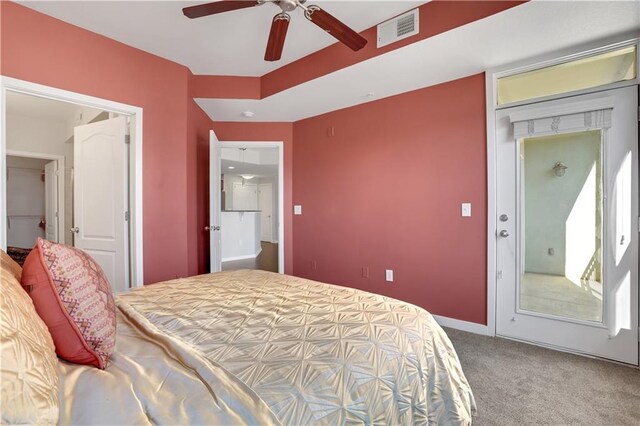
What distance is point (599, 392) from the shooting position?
1.74 m

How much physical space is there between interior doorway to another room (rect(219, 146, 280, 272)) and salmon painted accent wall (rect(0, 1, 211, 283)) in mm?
1785

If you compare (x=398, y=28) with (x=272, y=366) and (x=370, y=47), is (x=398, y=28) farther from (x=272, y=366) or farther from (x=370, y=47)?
(x=272, y=366)

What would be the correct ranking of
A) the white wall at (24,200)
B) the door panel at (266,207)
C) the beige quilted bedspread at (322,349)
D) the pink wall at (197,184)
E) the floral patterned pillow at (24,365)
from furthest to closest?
the door panel at (266,207) → the white wall at (24,200) → the pink wall at (197,184) → the beige quilted bedspread at (322,349) → the floral patterned pillow at (24,365)

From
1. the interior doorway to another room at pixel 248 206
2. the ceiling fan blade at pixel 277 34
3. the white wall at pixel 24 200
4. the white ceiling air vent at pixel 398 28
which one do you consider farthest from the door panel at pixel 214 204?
the white wall at pixel 24 200

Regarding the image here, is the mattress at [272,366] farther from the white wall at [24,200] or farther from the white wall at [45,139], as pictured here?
the white wall at [24,200]

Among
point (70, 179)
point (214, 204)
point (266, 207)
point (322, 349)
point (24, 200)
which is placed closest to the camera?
point (322, 349)

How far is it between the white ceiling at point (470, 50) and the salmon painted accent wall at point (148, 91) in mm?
545

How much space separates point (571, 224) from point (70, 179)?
6.29m

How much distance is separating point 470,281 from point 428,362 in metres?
1.89

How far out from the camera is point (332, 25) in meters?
1.72

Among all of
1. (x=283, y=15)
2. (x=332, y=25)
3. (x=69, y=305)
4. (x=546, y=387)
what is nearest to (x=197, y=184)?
(x=283, y=15)

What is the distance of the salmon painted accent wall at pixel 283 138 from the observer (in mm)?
4047

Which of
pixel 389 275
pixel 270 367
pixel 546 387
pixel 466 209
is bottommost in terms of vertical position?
pixel 546 387

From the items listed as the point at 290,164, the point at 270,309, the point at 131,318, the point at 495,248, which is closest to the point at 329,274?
the point at 290,164
